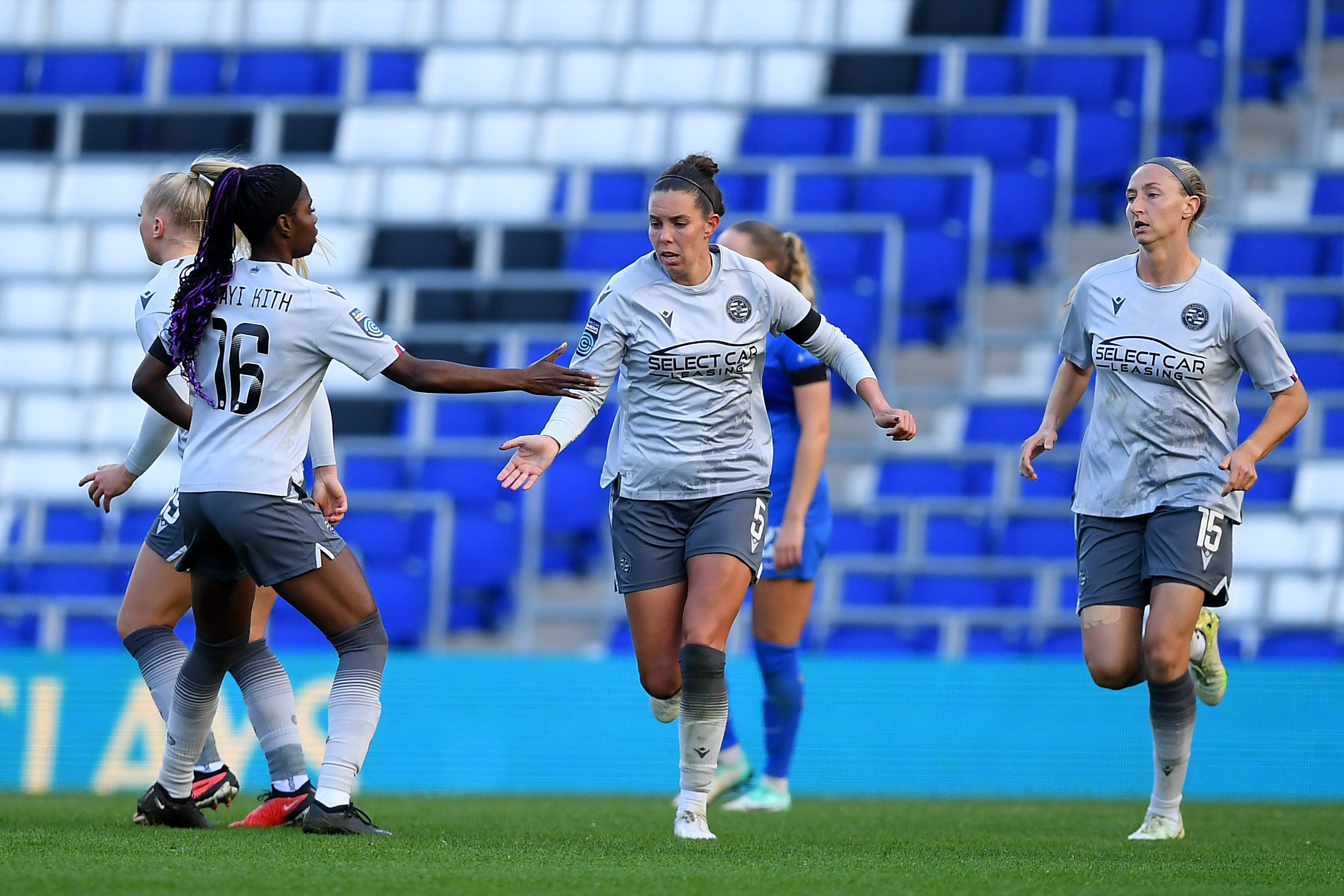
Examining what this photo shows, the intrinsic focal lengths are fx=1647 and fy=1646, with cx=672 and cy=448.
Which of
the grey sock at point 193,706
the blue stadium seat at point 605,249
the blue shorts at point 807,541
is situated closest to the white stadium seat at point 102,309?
the blue stadium seat at point 605,249

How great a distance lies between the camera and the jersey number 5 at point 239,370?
457 centimetres

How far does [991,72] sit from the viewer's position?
13055 millimetres

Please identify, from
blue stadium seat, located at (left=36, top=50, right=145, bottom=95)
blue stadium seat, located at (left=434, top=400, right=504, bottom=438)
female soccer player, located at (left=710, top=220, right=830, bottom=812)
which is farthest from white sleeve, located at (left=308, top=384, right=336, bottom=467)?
blue stadium seat, located at (left=36, top=50, right=145, bottom=95)

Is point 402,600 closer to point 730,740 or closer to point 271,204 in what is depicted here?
point 730,740

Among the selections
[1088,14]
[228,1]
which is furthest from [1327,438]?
[228,1]

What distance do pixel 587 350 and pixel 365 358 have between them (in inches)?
28.9

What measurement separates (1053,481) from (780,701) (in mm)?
5045

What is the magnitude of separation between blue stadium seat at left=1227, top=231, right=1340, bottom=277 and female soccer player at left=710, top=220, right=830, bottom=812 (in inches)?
257

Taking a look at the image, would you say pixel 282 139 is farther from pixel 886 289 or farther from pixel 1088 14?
pixel 1088 14

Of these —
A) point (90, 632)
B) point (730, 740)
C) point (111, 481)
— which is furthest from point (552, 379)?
point (90, 632)

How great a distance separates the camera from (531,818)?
611cm

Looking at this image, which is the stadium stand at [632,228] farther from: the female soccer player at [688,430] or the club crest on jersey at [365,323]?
the club crest on jersey at [365,323]

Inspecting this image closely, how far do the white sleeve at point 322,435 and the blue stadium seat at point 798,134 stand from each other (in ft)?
27.0

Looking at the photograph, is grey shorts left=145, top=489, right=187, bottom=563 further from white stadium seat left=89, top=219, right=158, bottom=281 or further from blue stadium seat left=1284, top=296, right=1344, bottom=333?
blue stadium seat left=1284, top=296, right=1344, bottom=333
